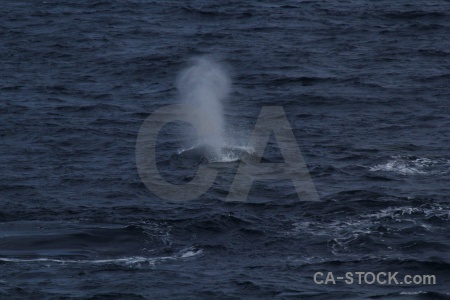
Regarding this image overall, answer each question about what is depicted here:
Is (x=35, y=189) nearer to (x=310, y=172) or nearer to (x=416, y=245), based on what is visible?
(x=310, y=172)

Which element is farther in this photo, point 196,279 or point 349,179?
→ point 349,179

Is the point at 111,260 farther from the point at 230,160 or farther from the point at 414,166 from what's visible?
the point at 414,166

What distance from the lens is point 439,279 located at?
75.2m

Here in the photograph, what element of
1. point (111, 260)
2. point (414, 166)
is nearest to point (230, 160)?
point (414, 166)

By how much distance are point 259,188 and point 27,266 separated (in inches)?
909

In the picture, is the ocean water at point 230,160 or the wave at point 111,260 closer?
the ocean water at point 230,160

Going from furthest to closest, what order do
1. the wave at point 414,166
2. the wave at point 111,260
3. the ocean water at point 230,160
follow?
1. the wave at point 414,166
2. the wave at point 111,260
3. the ocean water at point 230,160

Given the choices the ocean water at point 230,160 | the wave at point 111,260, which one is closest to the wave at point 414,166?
the ocean water at point 230,160

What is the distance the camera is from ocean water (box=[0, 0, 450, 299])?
77.3 m

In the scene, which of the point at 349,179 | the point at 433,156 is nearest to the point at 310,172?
the point at 349,179

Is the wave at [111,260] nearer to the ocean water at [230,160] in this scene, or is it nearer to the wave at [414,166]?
the ocean water at [230,160]

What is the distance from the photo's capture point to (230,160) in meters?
99.2

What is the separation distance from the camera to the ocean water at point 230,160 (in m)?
77.3

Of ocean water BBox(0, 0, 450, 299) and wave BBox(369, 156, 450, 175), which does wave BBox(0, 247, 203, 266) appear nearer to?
ocean water BBox(0, 0, 450, 299)
